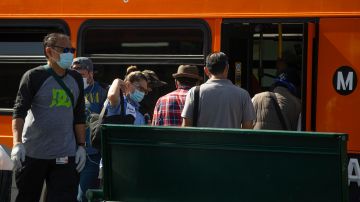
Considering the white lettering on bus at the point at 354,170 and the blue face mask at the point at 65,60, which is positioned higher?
the blue face mask at the point at 65,60

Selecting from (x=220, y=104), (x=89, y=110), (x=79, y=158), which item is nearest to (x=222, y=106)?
(x=220, y=104)

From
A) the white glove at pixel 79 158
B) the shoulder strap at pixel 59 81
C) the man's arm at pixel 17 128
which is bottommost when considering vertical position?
the white glove at pixel 79 158

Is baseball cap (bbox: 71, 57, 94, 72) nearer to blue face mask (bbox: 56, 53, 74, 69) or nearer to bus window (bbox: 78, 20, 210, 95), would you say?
bus window (bbox: 78, 20, 210, 95)

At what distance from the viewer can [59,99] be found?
5.39m

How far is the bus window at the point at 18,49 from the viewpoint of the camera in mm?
7539

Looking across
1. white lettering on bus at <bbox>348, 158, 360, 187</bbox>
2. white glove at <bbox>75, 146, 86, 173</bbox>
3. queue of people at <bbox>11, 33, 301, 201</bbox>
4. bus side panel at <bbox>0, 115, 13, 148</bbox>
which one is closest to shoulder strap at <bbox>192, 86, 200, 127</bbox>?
queue of people at <bbox>11, 33, 301, 201</bbox>

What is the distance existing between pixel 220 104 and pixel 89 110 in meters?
1.60

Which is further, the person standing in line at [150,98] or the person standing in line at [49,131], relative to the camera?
the person standing in line at [150,98]

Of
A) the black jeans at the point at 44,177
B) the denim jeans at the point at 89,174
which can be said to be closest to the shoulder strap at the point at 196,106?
the black jeans at the point at 44,177

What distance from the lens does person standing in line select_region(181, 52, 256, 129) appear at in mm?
5676

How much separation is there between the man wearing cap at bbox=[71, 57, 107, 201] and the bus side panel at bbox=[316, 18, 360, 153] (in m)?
1.93

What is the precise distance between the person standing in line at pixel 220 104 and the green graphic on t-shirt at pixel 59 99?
2.95 ft

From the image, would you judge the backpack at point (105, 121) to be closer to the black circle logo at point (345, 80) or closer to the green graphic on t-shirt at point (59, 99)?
the green graphic on t-shirt at point (59, 99)

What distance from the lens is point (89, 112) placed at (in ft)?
22.3
